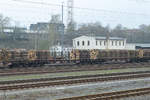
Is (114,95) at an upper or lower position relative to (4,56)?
lower

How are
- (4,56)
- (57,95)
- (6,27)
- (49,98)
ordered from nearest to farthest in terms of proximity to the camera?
(49,98), (57,95), (4,56), (6,27)

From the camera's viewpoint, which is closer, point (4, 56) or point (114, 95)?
point (114, 95)

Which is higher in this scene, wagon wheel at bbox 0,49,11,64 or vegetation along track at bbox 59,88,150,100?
wagon wheel at bbox 0,49,11,64

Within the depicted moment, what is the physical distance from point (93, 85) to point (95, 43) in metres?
45.4

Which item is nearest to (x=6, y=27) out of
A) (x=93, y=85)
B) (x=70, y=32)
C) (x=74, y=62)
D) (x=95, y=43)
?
(x=70, y=32)

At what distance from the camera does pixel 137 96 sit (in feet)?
40.2

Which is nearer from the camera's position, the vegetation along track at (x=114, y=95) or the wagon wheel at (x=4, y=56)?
the vegetation along track at (x=114, y=95)

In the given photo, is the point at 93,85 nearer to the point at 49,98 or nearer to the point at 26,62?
the point at 49,98

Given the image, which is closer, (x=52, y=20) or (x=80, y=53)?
(x=80, y=53)

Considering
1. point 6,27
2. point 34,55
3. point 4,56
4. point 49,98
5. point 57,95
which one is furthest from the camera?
point 6,27

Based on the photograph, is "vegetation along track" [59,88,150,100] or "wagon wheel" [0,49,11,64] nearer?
"vegetation along track" [59,88,150,100]

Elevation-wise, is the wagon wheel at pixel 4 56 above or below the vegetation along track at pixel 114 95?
above

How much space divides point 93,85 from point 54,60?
1534 cm

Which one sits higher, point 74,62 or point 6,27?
point 6,27
